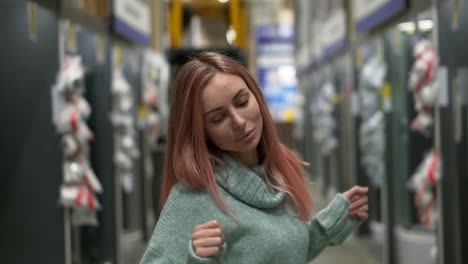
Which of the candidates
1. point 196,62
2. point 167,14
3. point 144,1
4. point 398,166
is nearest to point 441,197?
point 398,166

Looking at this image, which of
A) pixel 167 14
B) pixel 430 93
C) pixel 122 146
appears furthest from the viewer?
pixel 167 14

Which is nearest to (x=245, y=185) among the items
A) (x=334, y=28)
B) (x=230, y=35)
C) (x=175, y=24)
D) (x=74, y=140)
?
(x=74, y=140)

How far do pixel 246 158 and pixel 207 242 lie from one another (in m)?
0.28

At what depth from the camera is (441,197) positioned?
3273 mm

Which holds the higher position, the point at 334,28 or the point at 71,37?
the point at 334,28

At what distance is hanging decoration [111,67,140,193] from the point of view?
4.62 meters

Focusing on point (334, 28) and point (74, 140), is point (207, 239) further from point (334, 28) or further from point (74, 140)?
point (334, 28)

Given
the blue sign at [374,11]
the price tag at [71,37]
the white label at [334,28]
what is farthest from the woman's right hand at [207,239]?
the white label at [334,28]

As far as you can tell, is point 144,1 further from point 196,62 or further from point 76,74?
point 196,62

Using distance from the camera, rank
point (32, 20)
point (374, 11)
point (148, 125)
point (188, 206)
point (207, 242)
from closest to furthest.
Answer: point (207, 242)
point (188, 206)
point (32, 20)
point (374, 11)
point (148, 125)

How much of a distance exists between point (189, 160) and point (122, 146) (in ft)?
11.8

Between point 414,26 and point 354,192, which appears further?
point 414,26

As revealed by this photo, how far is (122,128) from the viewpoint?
15.8ft

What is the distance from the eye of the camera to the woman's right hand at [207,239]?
115 cm
